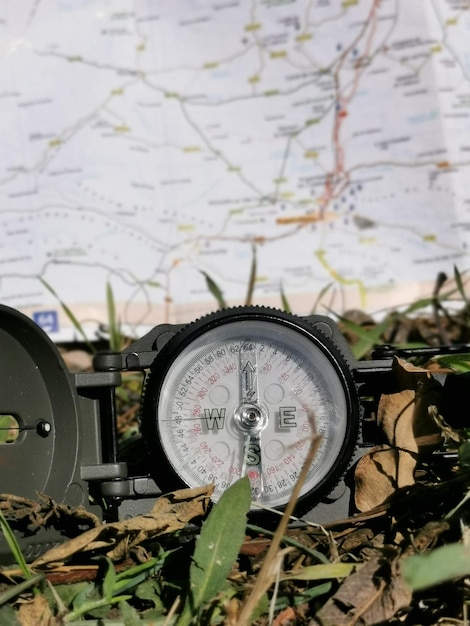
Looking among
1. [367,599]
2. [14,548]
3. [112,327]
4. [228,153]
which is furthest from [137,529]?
[228,153]

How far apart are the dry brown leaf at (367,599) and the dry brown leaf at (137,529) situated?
23 centimetres

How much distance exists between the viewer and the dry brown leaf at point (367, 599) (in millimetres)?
923

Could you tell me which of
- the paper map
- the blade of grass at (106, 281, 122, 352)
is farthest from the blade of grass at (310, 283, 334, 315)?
the blade of grass at (106, 281, 122, 352)

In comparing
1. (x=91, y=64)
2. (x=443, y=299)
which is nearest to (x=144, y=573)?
(x=443, y=299)

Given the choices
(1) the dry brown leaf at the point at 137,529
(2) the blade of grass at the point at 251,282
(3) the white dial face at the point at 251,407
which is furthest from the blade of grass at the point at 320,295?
(1) the dry brown leaf at the point at 137,529

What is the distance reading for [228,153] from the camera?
2.16 meters

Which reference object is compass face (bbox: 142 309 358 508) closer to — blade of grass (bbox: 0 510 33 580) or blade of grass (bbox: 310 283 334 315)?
blade of grass (bbox: 0 510 33 580)

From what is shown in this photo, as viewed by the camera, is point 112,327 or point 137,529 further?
point 112,327

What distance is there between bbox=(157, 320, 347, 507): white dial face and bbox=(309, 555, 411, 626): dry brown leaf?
0.20 metres

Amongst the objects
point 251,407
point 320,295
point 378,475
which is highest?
point 320,295

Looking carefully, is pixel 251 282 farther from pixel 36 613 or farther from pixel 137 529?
pixel 36 613

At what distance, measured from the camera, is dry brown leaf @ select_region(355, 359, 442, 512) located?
113cm

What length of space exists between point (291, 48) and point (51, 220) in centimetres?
82

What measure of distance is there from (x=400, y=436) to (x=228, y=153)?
123 centimetres
